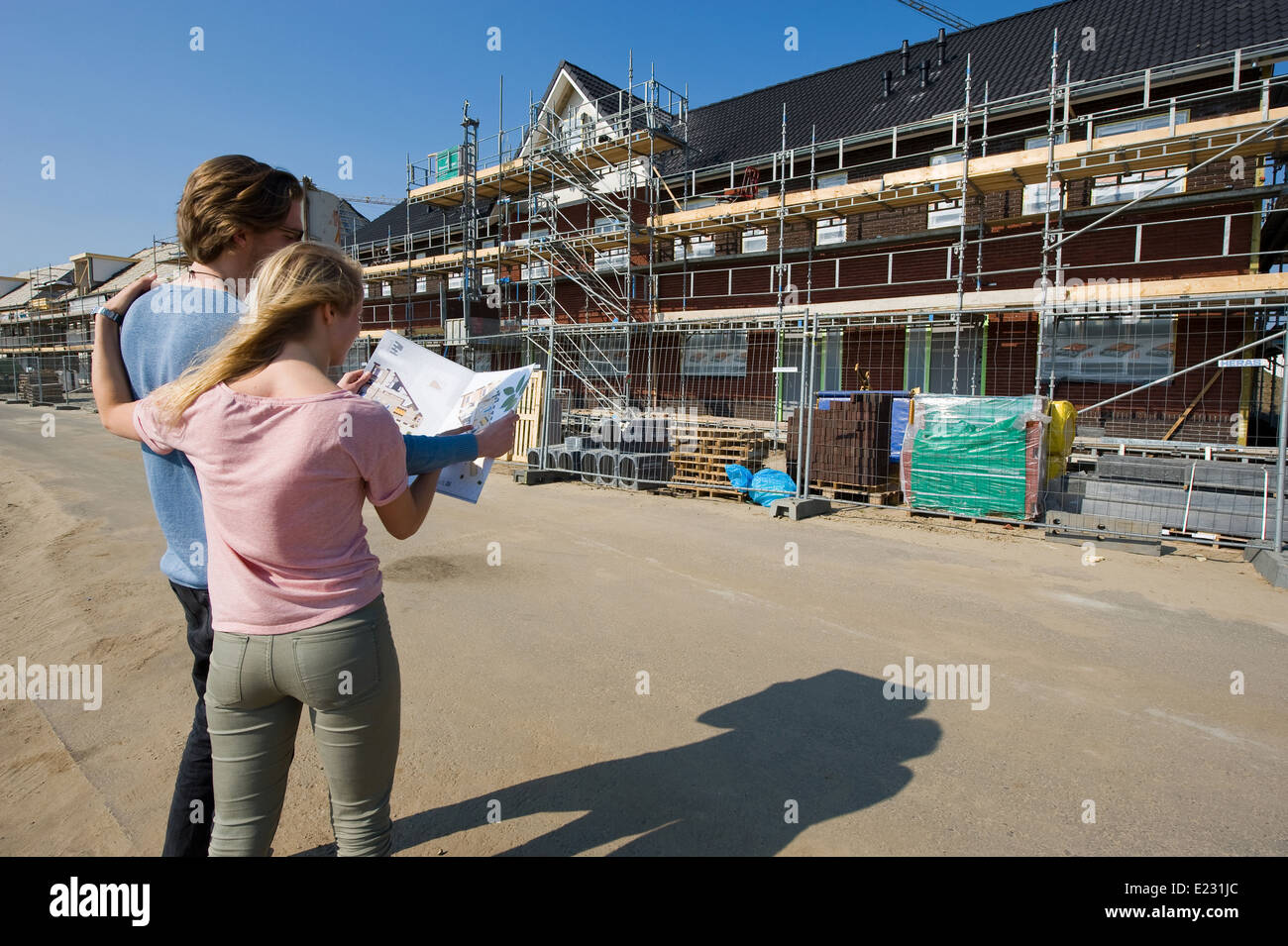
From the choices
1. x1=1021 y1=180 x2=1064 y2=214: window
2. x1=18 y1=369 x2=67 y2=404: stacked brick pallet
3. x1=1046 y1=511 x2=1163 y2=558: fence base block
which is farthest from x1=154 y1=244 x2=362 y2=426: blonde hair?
x1=18 y1=369 x2=67 y2=404: stacked brick pallet

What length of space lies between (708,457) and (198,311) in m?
9.48

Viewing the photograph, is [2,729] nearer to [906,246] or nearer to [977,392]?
[977,392]

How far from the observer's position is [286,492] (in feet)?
5.10

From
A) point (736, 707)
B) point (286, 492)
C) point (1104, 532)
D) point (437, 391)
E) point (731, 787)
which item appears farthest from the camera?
point (1104, 532)

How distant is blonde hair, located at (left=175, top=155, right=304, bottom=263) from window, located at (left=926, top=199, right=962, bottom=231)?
59.4ft

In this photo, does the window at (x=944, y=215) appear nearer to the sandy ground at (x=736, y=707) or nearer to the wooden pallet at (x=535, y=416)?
the wooden pallet at (x=535, y=416)

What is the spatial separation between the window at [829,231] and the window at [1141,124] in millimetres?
5984

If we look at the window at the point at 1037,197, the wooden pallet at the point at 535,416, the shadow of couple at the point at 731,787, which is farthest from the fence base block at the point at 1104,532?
the window at the point at 1037,197

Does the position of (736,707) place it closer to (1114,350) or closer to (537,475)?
(537,475)

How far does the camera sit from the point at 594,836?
2.69 m

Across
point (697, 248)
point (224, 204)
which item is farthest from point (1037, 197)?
point (224, 204)

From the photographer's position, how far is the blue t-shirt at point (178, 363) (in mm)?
1941
